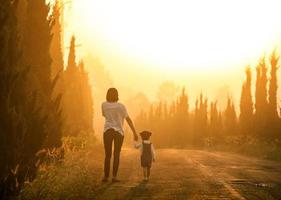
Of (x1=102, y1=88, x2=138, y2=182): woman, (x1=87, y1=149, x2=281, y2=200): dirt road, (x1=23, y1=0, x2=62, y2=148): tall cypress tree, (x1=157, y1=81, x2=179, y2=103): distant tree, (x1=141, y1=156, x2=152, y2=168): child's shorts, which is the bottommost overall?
(x1=87, y1=149, x2=281, y2=200): dirt road

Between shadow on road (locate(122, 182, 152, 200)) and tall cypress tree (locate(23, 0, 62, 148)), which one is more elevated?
tall cypress tree (locate(23, 0, 62, 148))

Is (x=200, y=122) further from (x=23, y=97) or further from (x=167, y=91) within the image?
(x=167, y=91)

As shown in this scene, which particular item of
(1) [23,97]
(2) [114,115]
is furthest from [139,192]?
(1) [23,97]

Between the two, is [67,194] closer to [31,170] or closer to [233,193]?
[31,170]

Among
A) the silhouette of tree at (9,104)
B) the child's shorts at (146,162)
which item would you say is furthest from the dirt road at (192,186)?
the silhouette of tree at (9,104)

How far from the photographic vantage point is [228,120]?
53.3 metres

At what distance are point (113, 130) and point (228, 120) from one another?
1681 inches

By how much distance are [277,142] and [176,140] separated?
29.0 m

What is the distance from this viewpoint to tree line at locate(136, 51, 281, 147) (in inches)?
1628

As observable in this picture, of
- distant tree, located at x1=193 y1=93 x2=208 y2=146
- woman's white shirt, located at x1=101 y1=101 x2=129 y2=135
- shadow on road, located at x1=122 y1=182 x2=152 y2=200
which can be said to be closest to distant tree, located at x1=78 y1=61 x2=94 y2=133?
distant tree, located at x1=193 y1=93 x2=208 y2=146

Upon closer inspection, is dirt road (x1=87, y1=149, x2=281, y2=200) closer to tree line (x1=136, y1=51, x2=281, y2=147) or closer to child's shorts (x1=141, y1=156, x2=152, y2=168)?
child's shorts (x1=141, y1=156, x2=152, y2=168)

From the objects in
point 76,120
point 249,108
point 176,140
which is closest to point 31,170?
point 76,120

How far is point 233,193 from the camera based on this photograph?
32.6ft

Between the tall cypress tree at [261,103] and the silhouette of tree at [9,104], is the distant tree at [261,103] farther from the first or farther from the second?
the silhouette of tree at [9,104]
